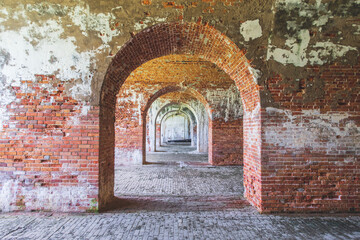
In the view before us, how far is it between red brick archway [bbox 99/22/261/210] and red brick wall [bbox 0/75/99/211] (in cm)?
25

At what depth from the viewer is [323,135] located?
4.28m

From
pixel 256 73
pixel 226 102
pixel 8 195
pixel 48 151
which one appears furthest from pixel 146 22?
pixel 226 102

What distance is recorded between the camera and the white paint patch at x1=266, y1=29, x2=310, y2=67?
4.21 meters

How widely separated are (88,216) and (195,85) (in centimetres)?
739

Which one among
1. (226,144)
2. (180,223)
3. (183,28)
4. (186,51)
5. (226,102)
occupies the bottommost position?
(180,223)

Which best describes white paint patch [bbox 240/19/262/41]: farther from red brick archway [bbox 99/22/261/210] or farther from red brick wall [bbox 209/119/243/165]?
red brick wall [bbox 209/119/243/165]

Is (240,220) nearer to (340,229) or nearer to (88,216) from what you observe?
(340,229)

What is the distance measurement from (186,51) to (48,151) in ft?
11.9

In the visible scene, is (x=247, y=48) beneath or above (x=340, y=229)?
above

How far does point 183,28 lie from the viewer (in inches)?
170

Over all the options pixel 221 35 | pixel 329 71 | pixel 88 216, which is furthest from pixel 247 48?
pixel 88 216

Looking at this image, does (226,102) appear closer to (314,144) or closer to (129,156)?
(129,156)

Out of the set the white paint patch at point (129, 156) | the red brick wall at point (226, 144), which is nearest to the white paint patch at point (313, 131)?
the red brick wall at point (226, 144)

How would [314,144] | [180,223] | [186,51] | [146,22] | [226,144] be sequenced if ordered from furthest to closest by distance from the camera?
[226,144]
[186,51]
[314,144]
[146,22]
[180,223]
